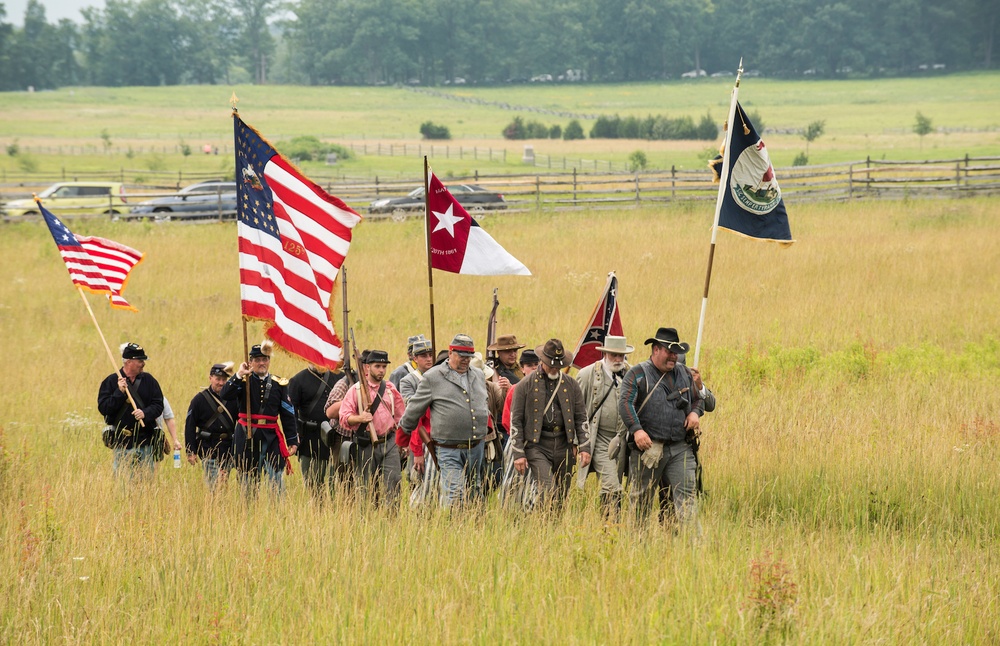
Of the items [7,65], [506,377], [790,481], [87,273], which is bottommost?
[790,481]

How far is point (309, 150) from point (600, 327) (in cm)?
6485

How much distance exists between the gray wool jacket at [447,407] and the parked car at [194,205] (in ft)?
85.5

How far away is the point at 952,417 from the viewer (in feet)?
38.8

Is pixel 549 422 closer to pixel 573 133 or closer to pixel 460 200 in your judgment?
pixel 460 200

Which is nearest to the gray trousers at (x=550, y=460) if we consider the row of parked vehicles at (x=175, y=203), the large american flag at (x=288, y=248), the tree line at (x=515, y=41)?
the large american flag at (x=288, y=248)

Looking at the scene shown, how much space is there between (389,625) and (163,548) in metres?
1.91

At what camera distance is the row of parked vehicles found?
34719 millimetres

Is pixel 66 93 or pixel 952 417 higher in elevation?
pixel 66 93

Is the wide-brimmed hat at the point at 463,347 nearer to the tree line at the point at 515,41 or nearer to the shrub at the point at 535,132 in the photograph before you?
the shrub at the point at 535,132

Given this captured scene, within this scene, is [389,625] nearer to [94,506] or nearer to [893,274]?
[94,506]

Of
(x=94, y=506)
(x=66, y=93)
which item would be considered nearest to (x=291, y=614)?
(x=94, y=506)

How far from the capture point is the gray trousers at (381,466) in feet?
32.5

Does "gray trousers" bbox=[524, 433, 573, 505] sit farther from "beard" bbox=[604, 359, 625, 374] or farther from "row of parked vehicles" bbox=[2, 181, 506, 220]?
"row of parked vehicles" bbox=[2, 181, 506, 220]

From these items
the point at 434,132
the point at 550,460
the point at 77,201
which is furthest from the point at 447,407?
the point at 434,132
